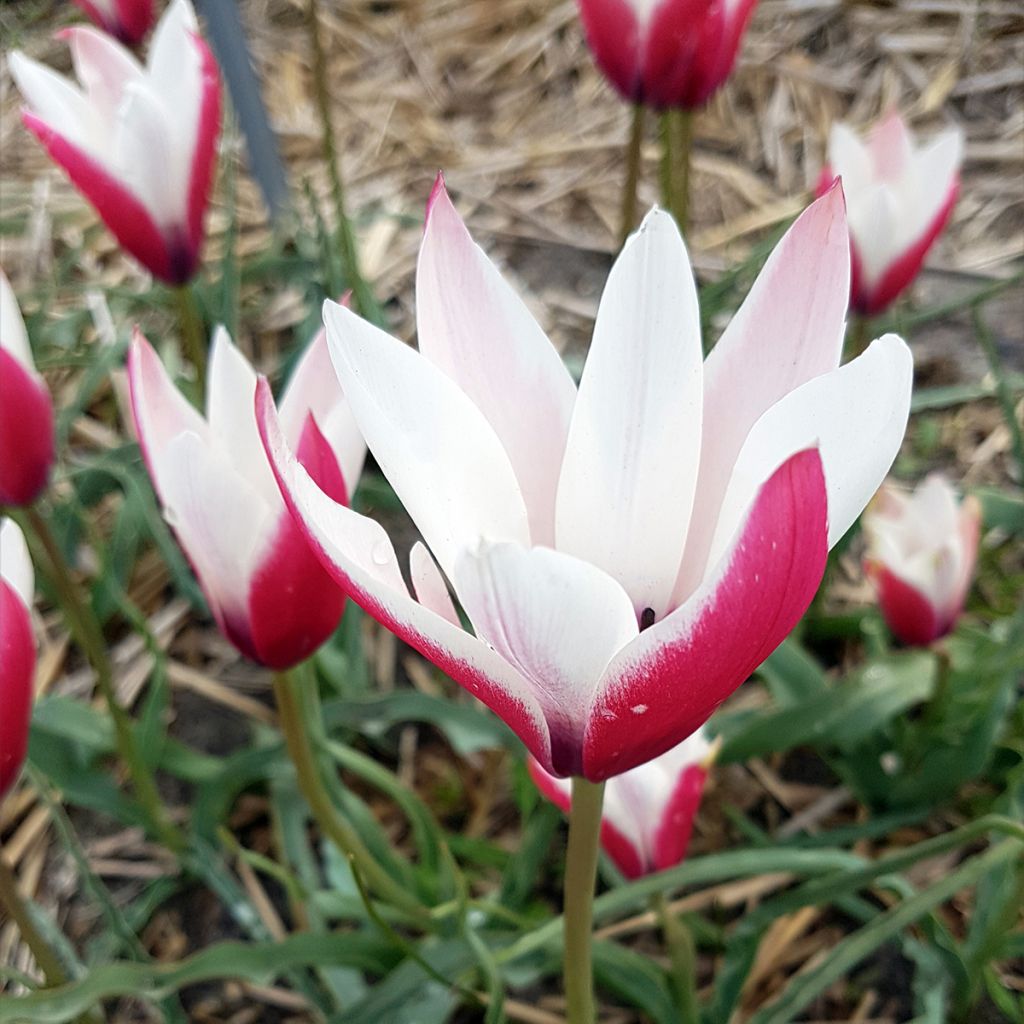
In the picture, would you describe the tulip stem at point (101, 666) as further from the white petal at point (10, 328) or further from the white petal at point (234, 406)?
the white petal at point (234, 406)

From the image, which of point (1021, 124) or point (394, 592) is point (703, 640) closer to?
point (394, 592)

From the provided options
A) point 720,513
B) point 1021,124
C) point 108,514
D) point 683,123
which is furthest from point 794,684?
point 1021,124

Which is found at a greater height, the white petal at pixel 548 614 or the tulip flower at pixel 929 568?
the white petal at pixel 548 614

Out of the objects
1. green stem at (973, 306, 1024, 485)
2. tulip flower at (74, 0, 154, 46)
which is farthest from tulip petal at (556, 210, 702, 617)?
tulip flower at (74, 0, 154, 46)

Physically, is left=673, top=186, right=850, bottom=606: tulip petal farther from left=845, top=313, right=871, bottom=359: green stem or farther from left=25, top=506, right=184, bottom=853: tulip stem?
left=845, top=313, right=871, bottom=359: green stem

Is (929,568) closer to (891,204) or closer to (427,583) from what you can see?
(891,204)

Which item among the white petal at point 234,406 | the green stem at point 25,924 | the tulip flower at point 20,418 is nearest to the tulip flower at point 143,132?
the tulip flower at point 20,418

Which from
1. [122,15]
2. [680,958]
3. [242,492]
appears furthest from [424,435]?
[122,15]
